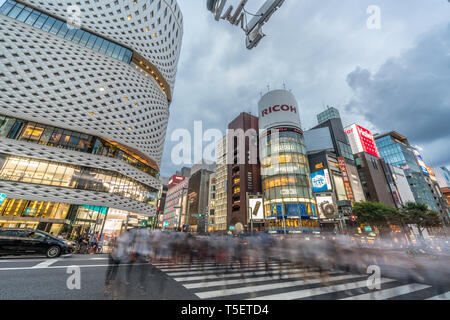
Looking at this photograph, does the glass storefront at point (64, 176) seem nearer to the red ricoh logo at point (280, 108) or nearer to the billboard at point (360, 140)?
the red ricoh logo at point (280, 108)

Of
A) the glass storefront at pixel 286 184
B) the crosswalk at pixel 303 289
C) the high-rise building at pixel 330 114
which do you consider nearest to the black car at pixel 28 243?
the crosswalk at pixel 303 289

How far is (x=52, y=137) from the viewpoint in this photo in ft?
89.6

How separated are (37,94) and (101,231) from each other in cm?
2280

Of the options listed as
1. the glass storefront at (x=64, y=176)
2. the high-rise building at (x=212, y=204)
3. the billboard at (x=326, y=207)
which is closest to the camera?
the glass storefront at (x=64, y=176)

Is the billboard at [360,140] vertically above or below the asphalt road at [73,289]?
above

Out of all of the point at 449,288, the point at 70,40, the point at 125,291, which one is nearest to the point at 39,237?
the point at 125,291

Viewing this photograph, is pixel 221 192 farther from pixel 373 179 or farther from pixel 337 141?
pixel 373 179

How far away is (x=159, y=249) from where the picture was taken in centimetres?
1280

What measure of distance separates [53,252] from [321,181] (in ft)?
178

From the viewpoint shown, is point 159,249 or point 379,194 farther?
point 379,194

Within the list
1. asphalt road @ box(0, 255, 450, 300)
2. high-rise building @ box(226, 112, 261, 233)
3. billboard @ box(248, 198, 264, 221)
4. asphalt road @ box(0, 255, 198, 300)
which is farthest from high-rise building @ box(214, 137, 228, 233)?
asphalt road @ box(0, 255, 198, 300)

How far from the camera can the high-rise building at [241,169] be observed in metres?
55.8

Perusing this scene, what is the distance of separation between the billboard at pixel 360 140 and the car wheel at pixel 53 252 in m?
88.3

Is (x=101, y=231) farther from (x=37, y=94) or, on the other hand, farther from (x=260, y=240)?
(x=260, y=240)
